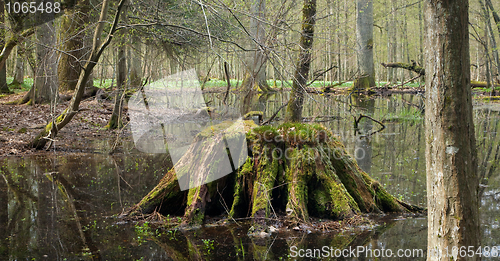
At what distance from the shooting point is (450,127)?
2.67 m

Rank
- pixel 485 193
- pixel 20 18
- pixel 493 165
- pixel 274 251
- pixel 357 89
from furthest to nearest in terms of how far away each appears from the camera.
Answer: pixel 357 89, pixel 20 18, pixel 493 165, pixel 485 193, pixel 274 251

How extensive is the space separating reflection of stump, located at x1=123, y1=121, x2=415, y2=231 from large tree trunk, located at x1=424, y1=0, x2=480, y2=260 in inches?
85.5

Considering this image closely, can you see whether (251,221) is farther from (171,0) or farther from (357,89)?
(357,89)

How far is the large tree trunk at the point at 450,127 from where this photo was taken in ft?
8.62

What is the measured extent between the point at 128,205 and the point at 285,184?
2.32 meters

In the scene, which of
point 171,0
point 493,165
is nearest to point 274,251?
point 493,165

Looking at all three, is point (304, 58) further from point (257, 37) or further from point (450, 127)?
point (450, 127)

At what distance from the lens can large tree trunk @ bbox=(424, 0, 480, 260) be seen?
263 centimetres

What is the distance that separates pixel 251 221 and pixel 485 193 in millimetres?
3617

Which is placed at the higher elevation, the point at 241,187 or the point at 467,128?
the point at 467,128

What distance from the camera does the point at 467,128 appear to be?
268cm

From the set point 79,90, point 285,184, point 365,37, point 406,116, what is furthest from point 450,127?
point 365,37

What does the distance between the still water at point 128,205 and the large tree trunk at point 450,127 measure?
1.31 m

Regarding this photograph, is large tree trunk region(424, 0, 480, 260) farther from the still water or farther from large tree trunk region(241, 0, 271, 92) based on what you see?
large tree trunk region(241, 0, 271, 92)
